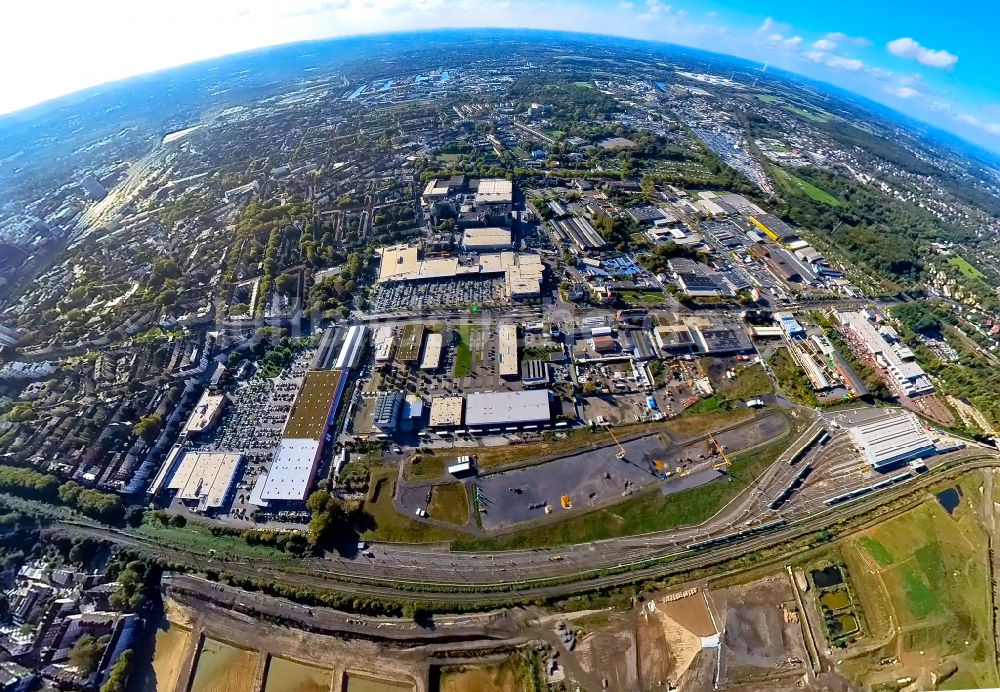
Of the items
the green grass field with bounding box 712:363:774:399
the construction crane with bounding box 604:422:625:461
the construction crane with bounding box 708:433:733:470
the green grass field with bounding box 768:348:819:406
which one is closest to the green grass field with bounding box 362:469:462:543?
the construction crane with bounding box 604:422:625:461

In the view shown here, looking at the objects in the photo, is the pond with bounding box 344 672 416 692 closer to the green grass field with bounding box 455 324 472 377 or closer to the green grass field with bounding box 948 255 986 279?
the green grass field with bounding box 455 324 472 377

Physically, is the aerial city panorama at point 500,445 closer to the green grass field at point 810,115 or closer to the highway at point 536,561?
the highway at point 536,561

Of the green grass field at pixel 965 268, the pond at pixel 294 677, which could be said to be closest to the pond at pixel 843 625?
the pond at pixel 294 677

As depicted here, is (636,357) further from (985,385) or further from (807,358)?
(985,385)

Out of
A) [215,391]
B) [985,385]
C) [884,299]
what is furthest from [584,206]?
[215,391]

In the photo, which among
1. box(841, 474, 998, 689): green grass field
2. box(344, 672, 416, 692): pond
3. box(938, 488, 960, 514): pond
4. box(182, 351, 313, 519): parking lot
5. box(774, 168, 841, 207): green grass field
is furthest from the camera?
box(774, 168, 841, 207): green grass field

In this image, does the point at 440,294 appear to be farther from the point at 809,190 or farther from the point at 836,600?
the point at 809,190
